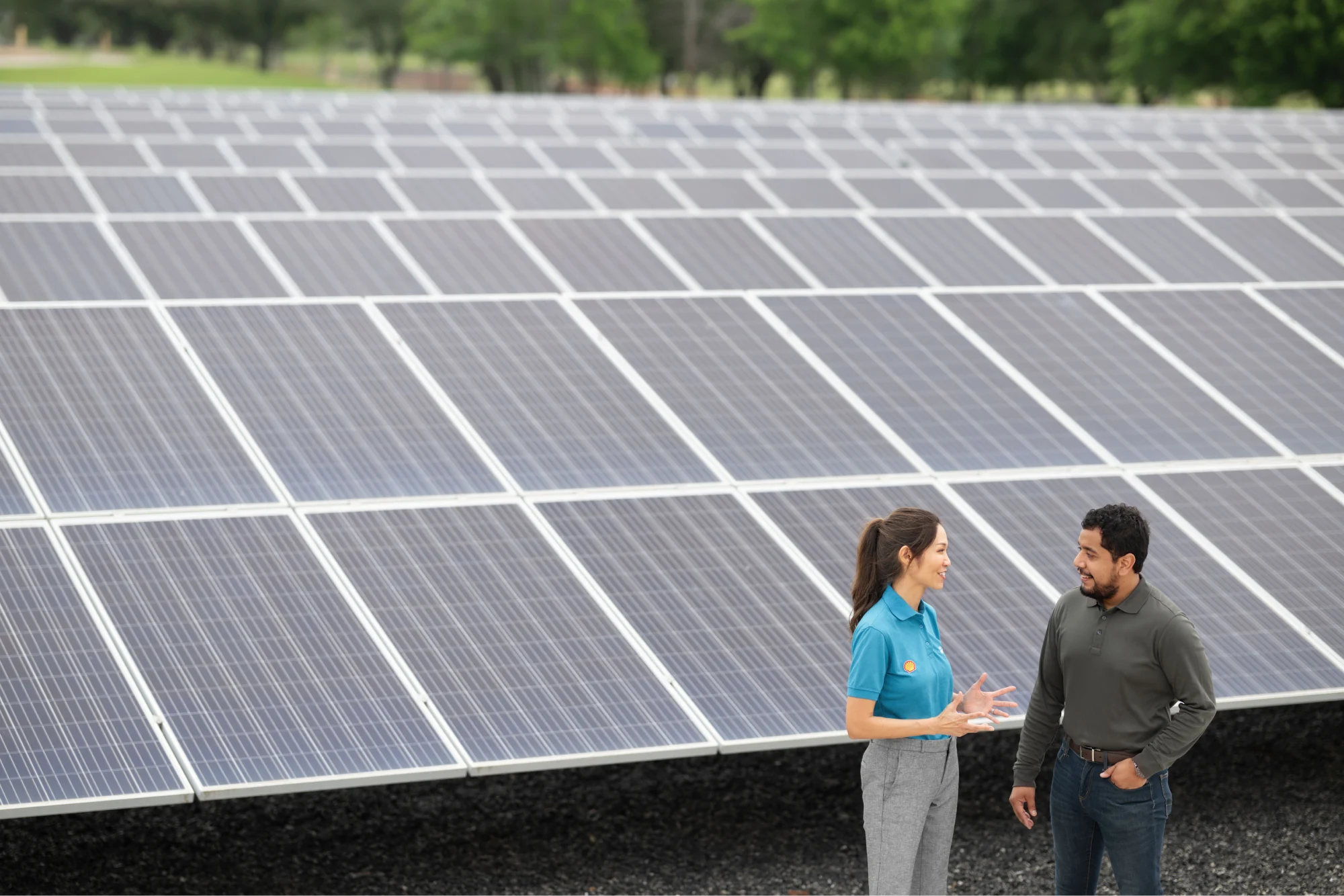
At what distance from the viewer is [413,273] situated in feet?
44.6

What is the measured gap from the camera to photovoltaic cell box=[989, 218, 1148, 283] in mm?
15211

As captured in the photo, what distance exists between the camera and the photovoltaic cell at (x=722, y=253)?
14133 mm

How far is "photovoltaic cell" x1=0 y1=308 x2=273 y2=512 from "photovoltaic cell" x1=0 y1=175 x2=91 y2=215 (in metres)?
3.37

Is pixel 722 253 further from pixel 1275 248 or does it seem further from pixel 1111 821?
pixel 1111 821

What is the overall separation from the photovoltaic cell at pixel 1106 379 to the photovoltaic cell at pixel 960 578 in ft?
6.23

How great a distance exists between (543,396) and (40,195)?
6.82 metres

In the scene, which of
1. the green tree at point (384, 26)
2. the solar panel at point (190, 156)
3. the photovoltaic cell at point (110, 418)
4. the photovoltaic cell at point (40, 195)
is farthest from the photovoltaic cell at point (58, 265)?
the green tree at point (384, 26)

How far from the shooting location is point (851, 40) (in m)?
90.9

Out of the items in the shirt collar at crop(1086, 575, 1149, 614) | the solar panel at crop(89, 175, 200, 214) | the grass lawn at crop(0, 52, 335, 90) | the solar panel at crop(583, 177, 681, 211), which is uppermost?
the shirt collar at crop(1086, 575, 1149, 614)

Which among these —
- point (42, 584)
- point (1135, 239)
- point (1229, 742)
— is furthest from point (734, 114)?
point (42, 584)

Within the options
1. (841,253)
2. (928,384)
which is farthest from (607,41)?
(928,384)

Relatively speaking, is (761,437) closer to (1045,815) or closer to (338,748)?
(1045,815)

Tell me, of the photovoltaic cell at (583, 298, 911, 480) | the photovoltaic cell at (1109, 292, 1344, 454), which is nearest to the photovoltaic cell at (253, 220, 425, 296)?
the photovoltaic cell at (583, 298, 911, 480)

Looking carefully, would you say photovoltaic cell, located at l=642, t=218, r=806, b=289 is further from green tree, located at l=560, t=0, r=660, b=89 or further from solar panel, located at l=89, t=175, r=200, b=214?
green tree, located at l=560, t=0, r=660, b=89
